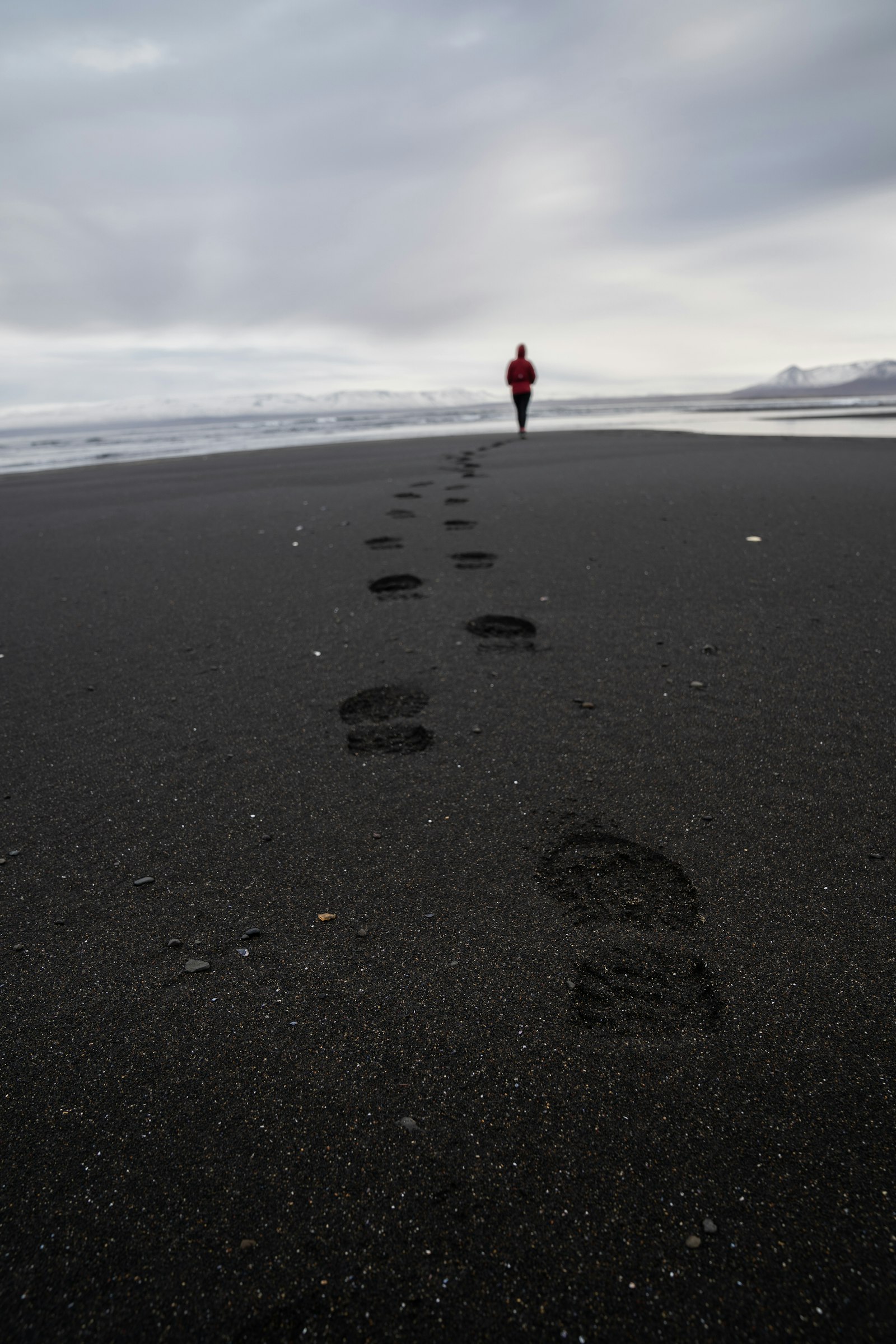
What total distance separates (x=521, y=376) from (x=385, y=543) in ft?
31.0

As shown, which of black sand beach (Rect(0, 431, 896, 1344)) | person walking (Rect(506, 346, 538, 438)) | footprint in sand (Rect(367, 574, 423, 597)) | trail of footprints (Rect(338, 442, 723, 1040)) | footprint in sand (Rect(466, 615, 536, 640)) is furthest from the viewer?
person walking (Rect(506, 346, 538, 438))

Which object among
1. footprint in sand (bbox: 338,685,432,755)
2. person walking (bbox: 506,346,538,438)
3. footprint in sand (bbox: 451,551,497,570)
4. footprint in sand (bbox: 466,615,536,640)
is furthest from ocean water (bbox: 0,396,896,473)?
footprint in sand (bbox: 338,685,432,755)

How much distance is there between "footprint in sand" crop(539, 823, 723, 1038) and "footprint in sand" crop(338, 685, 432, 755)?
2.21ft

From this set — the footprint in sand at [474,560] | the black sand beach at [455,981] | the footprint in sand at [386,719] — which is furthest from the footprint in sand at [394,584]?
the footprint in sand at [386,719]

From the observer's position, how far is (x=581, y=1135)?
1078 millimetres

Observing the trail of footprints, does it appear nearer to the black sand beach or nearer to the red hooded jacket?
the black sand beach

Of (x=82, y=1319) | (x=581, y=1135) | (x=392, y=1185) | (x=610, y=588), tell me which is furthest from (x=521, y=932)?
(x=610, y=588)

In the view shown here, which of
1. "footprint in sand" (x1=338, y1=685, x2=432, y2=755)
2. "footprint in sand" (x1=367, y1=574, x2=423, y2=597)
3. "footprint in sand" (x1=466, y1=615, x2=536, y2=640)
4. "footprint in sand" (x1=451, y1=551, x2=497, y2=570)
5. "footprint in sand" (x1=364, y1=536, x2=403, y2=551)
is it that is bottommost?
"footprint in sand" (x1=338, y1=685, x2=432, y2=755)

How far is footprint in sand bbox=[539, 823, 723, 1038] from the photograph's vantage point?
4.20 ft

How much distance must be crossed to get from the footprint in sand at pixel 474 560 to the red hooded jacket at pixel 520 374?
31.1ft

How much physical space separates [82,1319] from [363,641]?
7.82 feet

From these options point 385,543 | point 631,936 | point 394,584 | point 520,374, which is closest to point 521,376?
point 520,374

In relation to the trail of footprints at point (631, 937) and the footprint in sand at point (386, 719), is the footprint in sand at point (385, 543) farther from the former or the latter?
the trail of footprints at point (631, 937)

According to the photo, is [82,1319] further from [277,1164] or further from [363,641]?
[363,641]
